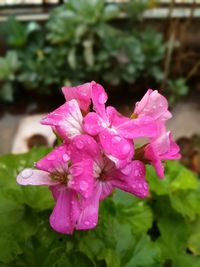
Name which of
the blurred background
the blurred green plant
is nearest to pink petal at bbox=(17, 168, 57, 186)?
the blurred background

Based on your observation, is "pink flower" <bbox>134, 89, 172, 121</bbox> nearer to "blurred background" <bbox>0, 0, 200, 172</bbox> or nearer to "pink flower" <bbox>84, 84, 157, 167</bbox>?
"pink flower" <bbox>84, 84, 157, 167</bbox>

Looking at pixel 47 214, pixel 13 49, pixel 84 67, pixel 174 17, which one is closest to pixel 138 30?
pixel 174 17

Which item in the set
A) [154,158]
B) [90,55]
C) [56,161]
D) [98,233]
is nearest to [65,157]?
[56,161]

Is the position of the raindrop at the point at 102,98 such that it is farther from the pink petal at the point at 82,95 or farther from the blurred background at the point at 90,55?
the blurred background at the point at 90,55

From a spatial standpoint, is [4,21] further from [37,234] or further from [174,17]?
[37,234]

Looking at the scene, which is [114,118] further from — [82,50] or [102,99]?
[82,50]

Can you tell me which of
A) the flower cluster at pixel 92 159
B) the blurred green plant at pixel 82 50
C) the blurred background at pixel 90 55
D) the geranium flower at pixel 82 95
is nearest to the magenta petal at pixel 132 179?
the flower cluster at pixel 92 159

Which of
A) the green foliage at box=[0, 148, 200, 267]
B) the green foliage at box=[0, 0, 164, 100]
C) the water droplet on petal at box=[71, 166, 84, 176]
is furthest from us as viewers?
the green foliage at box=[0, 0, 164, 100]
